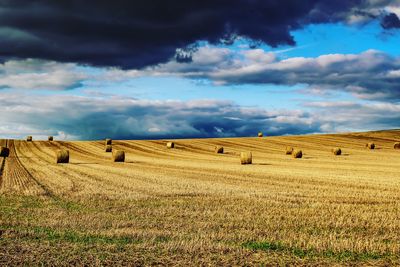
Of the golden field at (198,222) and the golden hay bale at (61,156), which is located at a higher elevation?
the golden hay bale at (61,156)

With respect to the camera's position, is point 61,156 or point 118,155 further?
point 118,155

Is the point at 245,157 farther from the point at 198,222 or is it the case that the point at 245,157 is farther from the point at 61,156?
the point at 198,222

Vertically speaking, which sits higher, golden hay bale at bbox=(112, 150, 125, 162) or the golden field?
golden hay bale at bbox=(112, 150, 125, 162)

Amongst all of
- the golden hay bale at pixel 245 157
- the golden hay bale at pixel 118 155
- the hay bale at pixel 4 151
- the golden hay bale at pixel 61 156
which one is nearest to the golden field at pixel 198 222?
the golden hay bale at pixel 61 156

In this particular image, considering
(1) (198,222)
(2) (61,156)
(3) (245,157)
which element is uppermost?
(3) (245,157)

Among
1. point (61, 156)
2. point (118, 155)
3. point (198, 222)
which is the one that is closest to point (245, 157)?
point (118, 155)

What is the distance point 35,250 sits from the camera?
870cm

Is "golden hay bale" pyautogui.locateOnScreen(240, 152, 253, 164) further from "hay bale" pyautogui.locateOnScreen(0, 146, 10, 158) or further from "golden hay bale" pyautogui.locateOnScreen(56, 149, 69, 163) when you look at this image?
"hay bale" pyautogui.locateOnScreen(0, 146, 10, 158)

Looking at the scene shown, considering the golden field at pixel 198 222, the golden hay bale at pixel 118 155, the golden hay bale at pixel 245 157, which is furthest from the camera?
the golden hay bale at pixel 118 155

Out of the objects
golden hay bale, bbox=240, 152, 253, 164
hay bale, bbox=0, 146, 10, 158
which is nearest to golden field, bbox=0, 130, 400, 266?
golden hay bale, bbox=240, 152, 253, 164

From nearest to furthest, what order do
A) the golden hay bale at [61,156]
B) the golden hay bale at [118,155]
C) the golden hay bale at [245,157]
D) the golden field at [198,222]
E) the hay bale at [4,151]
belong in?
the golden field at [198,222] → the golden hay bale at [61,156] → the golden hay bale at [245,157] → the golden hay bale at [118,155] → the hay bale at [4,151]

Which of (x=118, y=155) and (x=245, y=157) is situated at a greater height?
(x=245, y=157)

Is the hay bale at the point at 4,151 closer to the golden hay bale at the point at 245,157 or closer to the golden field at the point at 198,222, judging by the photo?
the golden hay bale at the point at 245,157

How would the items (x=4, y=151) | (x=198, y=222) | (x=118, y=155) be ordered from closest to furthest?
(x=198, y=222)
(x=118, y=155)
(x=4, y=151)
